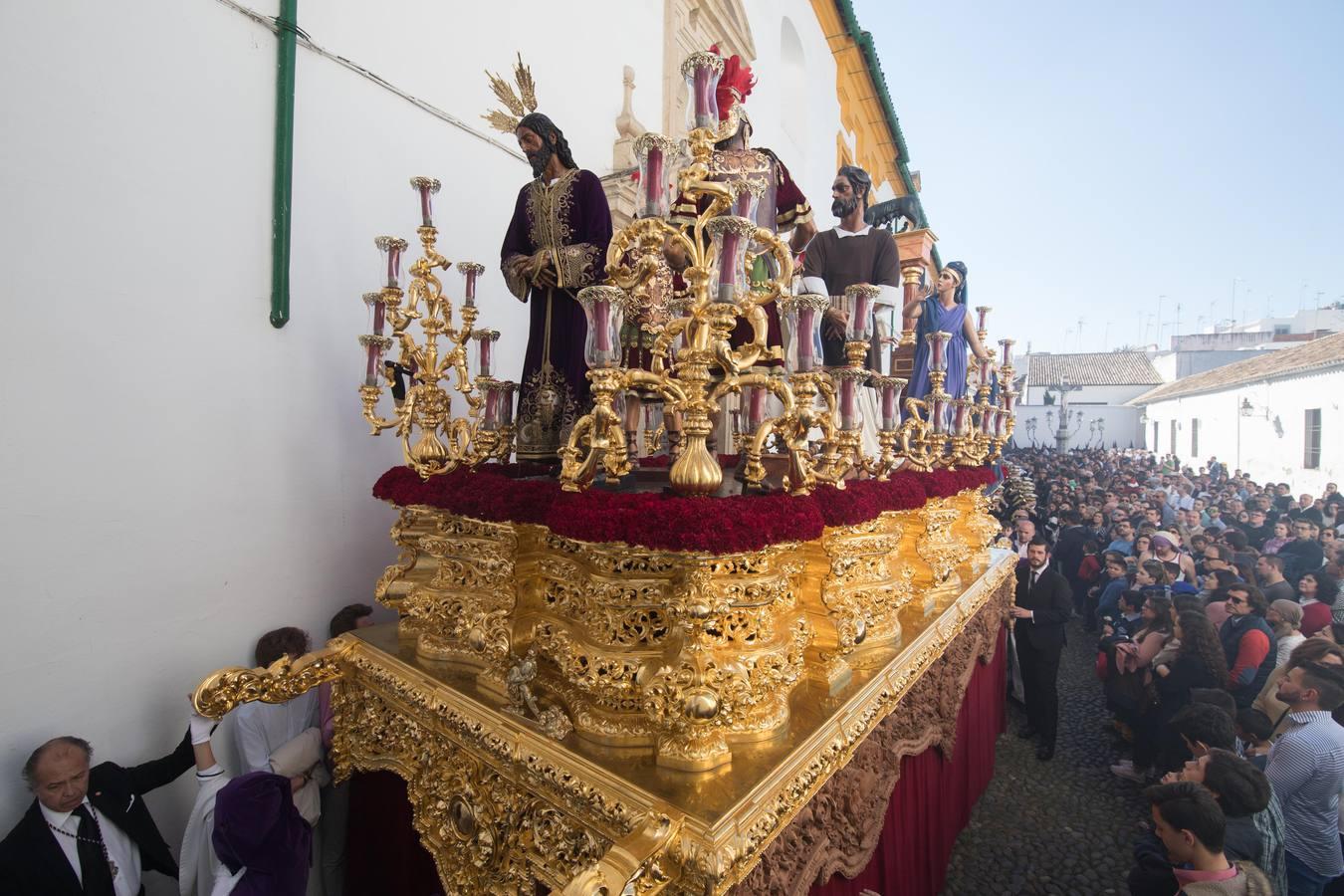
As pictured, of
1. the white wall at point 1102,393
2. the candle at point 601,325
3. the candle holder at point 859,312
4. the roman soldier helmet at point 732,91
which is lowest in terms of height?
the candle at point 601,325

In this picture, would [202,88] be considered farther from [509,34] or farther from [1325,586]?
[1325,586]

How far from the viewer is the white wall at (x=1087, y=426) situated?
29703 millimetres

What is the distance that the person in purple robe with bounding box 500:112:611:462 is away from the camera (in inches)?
95.3

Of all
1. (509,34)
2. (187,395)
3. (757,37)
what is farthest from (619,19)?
(187,395)

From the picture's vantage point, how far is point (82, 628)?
6.73 ft

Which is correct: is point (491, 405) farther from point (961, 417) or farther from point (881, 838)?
point (961, 417)

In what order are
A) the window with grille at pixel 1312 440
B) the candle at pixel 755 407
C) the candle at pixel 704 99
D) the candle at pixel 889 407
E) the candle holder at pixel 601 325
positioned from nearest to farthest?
the candle holder at pixel 601 325, the candle at pixel 704 99, the candle at pixel 889 407, the candle at pixel 755 407, the window with grille at pixel 1312 440

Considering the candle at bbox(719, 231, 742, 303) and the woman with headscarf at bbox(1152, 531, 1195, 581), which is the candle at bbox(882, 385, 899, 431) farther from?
the woman with headscarf at bbox(1152, 531, 1195, 581)

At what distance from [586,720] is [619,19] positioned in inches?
214

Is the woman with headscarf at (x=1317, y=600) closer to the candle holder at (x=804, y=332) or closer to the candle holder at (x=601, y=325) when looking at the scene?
the candle holder at (x=804, y=332)

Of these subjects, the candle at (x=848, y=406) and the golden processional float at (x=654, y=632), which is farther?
the candle at (x=848, y=406)

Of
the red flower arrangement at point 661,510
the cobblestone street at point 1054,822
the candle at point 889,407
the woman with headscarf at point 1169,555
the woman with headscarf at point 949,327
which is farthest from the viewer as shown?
the woman with headscarf at point 1169,555

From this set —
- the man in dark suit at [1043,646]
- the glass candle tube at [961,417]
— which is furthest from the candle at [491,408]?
the man in dark suit at [1043,646]

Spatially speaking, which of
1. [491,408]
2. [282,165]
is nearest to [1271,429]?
[491,408]
